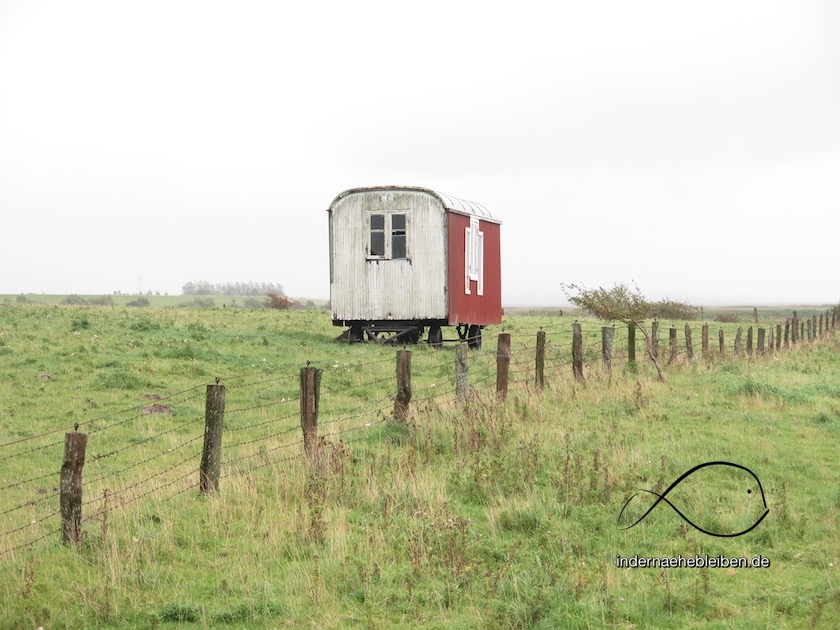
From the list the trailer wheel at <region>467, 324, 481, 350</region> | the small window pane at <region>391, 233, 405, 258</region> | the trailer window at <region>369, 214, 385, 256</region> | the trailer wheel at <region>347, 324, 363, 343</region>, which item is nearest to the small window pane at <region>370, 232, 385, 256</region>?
the trailer window at <region>369, 214, 385, 256</region>

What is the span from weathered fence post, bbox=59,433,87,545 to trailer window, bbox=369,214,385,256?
681 inches

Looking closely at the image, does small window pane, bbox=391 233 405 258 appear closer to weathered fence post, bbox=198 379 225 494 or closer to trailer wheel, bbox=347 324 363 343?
trailer wheel, bbox=347 324 363 343

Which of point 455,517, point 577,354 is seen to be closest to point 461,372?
point 577,354

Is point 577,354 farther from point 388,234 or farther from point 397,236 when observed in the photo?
point 388,234

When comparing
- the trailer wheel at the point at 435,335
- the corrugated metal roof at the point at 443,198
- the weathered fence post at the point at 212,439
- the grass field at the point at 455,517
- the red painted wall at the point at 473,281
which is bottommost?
the grass field at the point at 455,517

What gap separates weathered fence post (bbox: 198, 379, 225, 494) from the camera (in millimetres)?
8805

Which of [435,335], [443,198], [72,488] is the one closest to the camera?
[72,488]

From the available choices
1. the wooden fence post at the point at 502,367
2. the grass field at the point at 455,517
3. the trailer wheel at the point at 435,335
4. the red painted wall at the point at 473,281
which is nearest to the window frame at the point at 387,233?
the red painted wall at the point at 473,281

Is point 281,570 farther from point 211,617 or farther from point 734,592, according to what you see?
point 734,592

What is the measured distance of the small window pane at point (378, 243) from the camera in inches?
965

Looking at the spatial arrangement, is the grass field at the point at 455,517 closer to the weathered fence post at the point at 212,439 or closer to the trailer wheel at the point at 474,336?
the weathered fence post at the point at 212,439

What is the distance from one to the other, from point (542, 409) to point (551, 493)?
13.7 feet

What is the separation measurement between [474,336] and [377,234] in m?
4.58

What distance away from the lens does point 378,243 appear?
24562 millimetres
